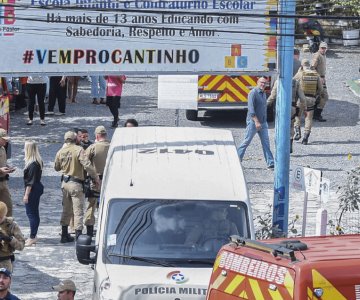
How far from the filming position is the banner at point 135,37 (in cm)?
1667

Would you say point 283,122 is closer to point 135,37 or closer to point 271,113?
point 135,37

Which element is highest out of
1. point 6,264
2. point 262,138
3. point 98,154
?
point 98,154

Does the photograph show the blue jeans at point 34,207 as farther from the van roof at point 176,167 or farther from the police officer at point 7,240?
the police officer at point 7,240

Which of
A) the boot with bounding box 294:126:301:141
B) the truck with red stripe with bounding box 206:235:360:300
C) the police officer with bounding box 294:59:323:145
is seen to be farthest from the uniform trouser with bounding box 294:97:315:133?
the truck with red stripe with bounding box 206:235:360:300

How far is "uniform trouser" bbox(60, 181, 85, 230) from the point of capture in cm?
1652

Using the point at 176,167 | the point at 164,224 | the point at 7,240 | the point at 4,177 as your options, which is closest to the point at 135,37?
the point at 4,177

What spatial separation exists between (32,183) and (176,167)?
3879mm

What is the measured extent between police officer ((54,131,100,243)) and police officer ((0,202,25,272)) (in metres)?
3.41

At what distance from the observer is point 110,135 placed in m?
24.1

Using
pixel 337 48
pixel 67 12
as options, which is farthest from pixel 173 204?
pixel 337 48

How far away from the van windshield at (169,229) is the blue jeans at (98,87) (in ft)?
50.2

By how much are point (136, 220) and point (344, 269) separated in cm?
413

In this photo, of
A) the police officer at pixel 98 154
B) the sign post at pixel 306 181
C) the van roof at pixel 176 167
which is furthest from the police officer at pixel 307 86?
the van roof at pixel 176 167

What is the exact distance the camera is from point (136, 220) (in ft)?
40.8
